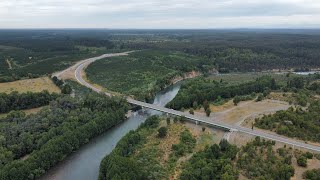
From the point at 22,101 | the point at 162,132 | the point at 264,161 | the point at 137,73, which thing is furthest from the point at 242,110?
the point at 137,73

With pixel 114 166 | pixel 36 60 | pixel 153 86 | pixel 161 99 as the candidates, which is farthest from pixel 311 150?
pixel 36 60

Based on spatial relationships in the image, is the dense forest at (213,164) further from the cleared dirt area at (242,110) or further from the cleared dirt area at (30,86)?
the cleared dirt area at (30,86)

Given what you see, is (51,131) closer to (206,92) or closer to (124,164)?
(124,164)

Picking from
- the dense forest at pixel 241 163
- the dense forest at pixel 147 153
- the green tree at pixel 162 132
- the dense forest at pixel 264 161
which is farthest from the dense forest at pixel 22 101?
the dense forest at pixel 264 161

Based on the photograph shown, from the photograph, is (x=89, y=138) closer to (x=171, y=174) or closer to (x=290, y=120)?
(x=171, y=174)

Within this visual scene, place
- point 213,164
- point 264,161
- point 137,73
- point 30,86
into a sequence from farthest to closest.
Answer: point 137,73
point 30,86
point 264,161
point 213,164

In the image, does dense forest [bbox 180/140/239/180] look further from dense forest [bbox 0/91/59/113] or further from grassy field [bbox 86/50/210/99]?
dense forest [bbox 0/91/59/113]
